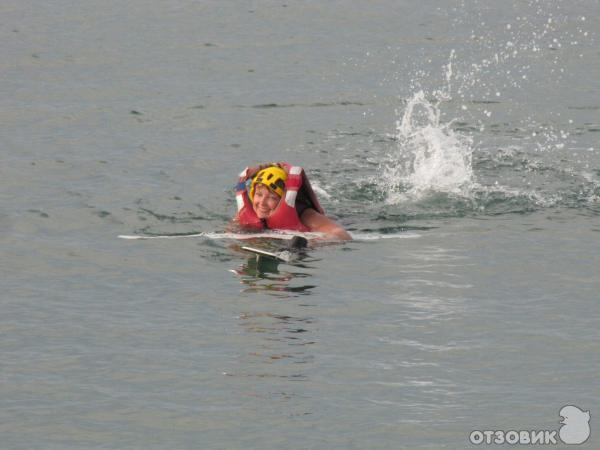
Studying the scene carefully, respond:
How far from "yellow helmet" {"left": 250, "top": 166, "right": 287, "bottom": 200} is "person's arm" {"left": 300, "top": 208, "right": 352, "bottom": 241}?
1.44 ft

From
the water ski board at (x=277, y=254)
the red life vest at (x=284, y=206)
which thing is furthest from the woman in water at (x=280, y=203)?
the water ski board at (x=277, y=254)

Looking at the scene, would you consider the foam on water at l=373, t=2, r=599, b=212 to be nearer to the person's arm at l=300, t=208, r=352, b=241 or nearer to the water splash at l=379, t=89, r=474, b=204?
the water splash at l=379, t=89, r=474, b=204

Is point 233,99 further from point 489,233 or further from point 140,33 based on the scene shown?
point 489,233

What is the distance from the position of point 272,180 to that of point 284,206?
48cm

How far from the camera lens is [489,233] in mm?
18125

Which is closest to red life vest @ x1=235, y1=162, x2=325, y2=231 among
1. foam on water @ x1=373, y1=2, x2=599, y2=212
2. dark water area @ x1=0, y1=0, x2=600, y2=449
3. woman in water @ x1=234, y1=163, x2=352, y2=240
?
woman in water @ x1=234, y1=163, x2=352, y2=240

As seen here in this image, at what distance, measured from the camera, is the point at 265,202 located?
18.2 metres

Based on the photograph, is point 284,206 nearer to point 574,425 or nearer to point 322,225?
point 322,225

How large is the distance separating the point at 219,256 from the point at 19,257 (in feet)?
7.66

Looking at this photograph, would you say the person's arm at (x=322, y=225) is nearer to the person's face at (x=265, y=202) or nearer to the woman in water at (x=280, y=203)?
the woman in water at (x=280, y=203)

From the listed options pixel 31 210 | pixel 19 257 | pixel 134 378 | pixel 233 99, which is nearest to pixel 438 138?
pixel 233 99

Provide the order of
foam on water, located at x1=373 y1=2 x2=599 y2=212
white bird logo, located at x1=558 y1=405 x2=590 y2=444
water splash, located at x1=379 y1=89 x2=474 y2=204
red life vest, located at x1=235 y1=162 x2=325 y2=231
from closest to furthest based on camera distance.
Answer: white bird logo, located at x1=558 y1=405 x2=590 y2=444, red life vest, located at x1=235 y1=162 x2=325 y2=231, foam on water, located at x1=373 y1=2 x2=599 y2=212, water splash, located at x1=379 y1=89 x2=474 y2=204

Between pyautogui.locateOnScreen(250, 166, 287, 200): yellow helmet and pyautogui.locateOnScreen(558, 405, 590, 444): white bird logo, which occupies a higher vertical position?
pyautogui.locateOnScreen(250, 166, 287, 200): yellow helmet

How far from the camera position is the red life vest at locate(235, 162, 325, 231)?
18.0 m
